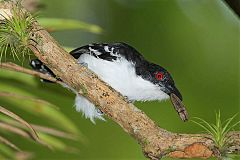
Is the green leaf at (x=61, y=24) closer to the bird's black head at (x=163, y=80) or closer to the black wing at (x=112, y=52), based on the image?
the black wing at (x=112, y=52)

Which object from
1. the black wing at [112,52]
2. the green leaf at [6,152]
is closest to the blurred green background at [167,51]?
the green leaf at [6,152]

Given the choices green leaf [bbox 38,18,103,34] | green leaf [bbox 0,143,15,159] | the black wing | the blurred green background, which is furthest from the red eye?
the blurred green background

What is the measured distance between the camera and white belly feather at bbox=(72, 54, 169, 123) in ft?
7.13

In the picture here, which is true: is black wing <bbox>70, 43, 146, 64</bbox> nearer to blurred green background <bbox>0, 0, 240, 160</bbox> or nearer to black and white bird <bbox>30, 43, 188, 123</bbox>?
black and white bird <bbox>30, 43, 188, 123</bbox>

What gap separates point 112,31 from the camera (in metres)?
4.84

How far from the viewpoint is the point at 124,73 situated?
2219mm

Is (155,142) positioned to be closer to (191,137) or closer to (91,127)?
(191,137)

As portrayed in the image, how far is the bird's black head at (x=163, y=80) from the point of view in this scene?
7.00 feet

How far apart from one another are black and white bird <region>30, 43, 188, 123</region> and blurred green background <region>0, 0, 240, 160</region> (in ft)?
4.87

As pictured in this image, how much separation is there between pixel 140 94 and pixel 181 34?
8.61ft

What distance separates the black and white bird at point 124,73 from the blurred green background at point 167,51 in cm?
149

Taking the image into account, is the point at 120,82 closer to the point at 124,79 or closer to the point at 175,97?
the point at 124,79

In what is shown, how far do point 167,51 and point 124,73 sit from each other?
241 cm

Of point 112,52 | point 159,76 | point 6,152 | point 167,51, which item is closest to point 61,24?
point 112,52
